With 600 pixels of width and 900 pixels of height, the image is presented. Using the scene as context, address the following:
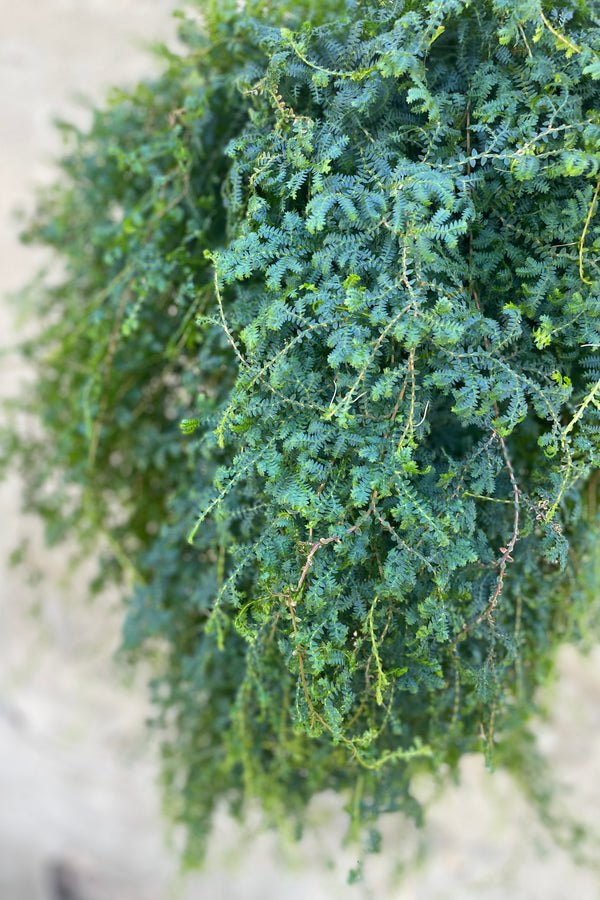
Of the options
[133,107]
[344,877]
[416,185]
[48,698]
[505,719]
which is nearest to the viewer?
[416,185]

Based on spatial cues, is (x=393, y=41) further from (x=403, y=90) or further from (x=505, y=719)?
(x=505, y=719)

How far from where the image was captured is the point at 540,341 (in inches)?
21.2

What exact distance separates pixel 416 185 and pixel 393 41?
0.12 metres

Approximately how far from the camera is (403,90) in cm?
56

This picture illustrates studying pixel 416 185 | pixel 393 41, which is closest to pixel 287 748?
pixel 416 185

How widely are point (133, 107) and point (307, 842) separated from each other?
1222 mm

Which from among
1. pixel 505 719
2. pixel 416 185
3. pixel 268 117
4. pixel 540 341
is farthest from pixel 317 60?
pixel 505 719

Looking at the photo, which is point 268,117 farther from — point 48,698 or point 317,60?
point 48,698

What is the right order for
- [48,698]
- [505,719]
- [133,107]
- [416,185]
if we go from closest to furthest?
[416,185] → [505,719] → [133,107] → [48,698]

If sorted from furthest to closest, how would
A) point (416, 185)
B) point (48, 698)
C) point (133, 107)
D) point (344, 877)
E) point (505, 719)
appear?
point (48, 698) < point (344, 877) < point (133, 107) < point (505, 719) < point (416, 185)

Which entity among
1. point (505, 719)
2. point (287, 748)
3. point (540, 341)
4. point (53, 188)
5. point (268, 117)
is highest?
point (53, 188)

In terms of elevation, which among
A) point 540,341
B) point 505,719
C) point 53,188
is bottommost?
point 505,719

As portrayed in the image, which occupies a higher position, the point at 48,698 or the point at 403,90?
the point at 403,90

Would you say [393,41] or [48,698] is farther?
[48,698]
